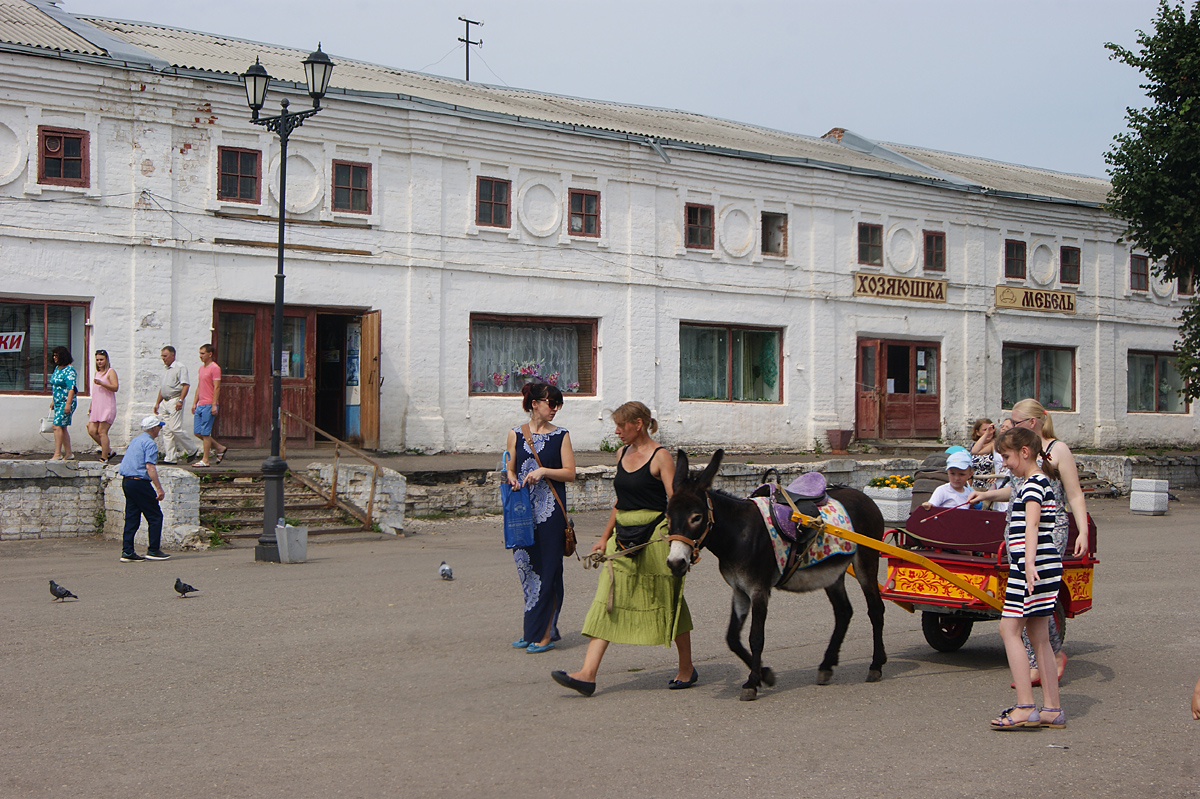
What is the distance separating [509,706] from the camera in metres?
6.43

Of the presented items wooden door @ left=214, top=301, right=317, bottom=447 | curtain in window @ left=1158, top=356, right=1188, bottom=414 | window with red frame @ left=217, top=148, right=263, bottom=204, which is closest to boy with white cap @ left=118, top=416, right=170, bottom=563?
wooden door @ left=214, top=301, right=317, bottom=447

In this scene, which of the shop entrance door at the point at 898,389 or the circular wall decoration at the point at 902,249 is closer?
the shop entrance door at the point at 898,389

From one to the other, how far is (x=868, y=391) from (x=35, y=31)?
1865cm

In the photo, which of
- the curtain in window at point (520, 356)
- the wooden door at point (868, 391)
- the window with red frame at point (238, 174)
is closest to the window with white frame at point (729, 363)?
the wooden door at point (868, 391)

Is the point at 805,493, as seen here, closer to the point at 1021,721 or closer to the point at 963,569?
the point at 963,569

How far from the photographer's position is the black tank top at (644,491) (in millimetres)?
6812

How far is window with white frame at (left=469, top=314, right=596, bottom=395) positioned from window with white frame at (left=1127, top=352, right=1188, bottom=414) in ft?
56.6

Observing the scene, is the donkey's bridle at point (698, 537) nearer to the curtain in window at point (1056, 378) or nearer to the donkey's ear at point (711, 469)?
the donkey's ear at point (711, 469)

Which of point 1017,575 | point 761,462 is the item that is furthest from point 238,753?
point 761,462

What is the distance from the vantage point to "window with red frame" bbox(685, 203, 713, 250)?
23750 millimetres

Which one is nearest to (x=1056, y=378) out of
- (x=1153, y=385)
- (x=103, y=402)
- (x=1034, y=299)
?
(x=1034, y=299)

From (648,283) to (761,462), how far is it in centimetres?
444

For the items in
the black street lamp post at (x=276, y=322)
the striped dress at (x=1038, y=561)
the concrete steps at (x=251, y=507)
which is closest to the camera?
the striped dress at (x=1038, y=561)

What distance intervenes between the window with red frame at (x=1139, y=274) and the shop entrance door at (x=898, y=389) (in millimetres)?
7631
